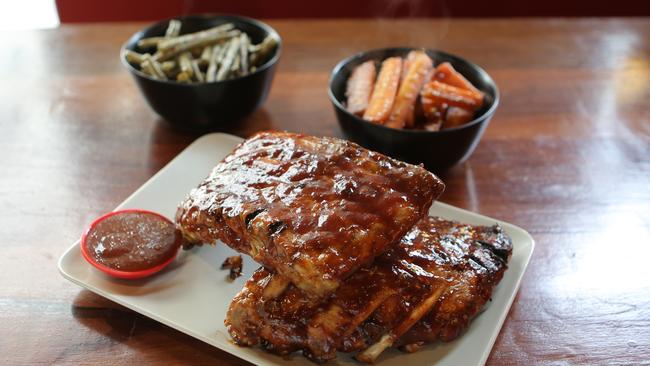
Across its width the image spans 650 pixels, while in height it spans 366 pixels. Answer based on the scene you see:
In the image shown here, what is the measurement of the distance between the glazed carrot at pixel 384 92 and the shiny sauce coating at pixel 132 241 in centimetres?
94

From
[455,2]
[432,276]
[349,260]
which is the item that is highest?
[349,260]

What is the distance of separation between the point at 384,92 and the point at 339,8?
2886mm

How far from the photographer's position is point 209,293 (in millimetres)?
1937

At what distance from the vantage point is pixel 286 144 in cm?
203

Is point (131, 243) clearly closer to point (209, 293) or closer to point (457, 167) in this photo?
point (209, 293)

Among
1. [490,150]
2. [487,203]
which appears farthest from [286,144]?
[490,150]

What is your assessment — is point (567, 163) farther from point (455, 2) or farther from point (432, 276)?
point (455, 2)

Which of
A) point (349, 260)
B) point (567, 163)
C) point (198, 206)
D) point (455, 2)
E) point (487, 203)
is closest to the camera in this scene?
point (349, 260)

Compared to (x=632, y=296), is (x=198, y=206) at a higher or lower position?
higher

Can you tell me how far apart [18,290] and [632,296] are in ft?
6.84

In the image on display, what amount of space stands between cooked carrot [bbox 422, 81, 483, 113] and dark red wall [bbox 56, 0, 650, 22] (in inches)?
93.2

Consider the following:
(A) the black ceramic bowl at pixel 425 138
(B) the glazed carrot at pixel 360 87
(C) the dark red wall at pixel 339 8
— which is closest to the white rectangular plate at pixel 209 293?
(A) the black ceramic bowl at pixel 425 138

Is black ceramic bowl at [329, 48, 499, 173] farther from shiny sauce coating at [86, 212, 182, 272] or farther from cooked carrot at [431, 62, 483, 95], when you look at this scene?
shiny sauce coating at [86, 212, 182, 272]

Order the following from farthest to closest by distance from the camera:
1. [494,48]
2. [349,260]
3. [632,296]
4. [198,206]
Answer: [494,48] < [632,296] < [198,206] < [349,260]
